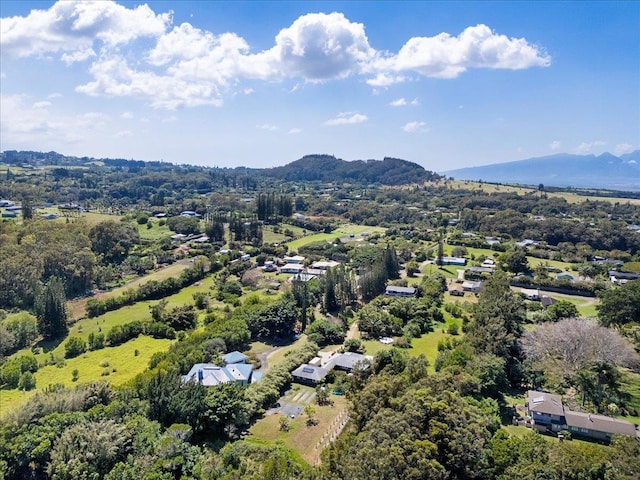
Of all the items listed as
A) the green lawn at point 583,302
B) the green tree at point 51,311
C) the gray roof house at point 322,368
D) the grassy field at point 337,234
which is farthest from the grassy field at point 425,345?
the grassy field at point 337,234

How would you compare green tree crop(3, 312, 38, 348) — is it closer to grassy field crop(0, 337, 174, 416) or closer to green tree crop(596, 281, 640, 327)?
grassy field crop(0, 337, 174, 416)

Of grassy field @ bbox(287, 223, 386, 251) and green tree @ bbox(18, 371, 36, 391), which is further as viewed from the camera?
grassy field @ bbox(287, 223, 386, 251)

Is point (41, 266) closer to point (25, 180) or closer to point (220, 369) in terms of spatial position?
point (220, 369)

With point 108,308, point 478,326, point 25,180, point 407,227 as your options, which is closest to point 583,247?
point 407,227

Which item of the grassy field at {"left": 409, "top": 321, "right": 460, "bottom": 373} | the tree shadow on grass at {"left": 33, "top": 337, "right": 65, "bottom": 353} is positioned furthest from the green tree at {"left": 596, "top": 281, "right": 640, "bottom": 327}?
the tree shadow on grass at {"left": 33, "top": 337, "right": 65, "bottom": 353}

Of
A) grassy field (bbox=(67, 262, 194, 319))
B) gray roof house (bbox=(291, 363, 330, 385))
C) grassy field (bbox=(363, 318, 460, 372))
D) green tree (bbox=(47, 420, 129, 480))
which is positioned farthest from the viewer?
grassy field (bbox=(67, 262, 194, 319))

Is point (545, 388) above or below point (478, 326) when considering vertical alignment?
below
